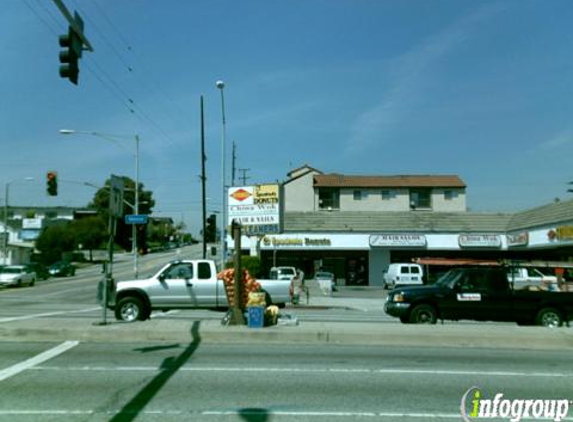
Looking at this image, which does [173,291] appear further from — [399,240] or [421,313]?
[399,240]

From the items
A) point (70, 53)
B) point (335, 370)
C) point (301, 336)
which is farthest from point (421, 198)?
point (335, 370)

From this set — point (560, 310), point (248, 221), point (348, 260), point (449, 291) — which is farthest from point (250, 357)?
point (348, 260)

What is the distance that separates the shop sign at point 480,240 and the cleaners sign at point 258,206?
26.0 meters

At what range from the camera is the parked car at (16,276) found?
4700 centimetres

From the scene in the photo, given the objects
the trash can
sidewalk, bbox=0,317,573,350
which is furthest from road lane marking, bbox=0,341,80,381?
the trash can

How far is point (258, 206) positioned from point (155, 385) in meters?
18.9

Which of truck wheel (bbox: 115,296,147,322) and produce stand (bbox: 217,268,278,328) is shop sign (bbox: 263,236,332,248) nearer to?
truck wheel (bbox: 115,296,147,322)

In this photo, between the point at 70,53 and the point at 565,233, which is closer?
the point at 70,53

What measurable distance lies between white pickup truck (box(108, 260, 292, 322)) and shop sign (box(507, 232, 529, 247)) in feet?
101

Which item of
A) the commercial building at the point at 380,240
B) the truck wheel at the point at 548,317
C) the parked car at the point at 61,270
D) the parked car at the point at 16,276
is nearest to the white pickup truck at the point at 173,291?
the truck wheel at the point at 548,317

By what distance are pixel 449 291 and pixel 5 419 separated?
12183mm

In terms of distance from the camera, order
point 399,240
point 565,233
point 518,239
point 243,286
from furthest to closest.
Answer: point 399,240 → point 518,239 → point 565,233 → point 243,286

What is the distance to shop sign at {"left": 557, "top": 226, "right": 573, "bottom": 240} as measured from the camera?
35.1 meters

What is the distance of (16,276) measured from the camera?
47625mm
